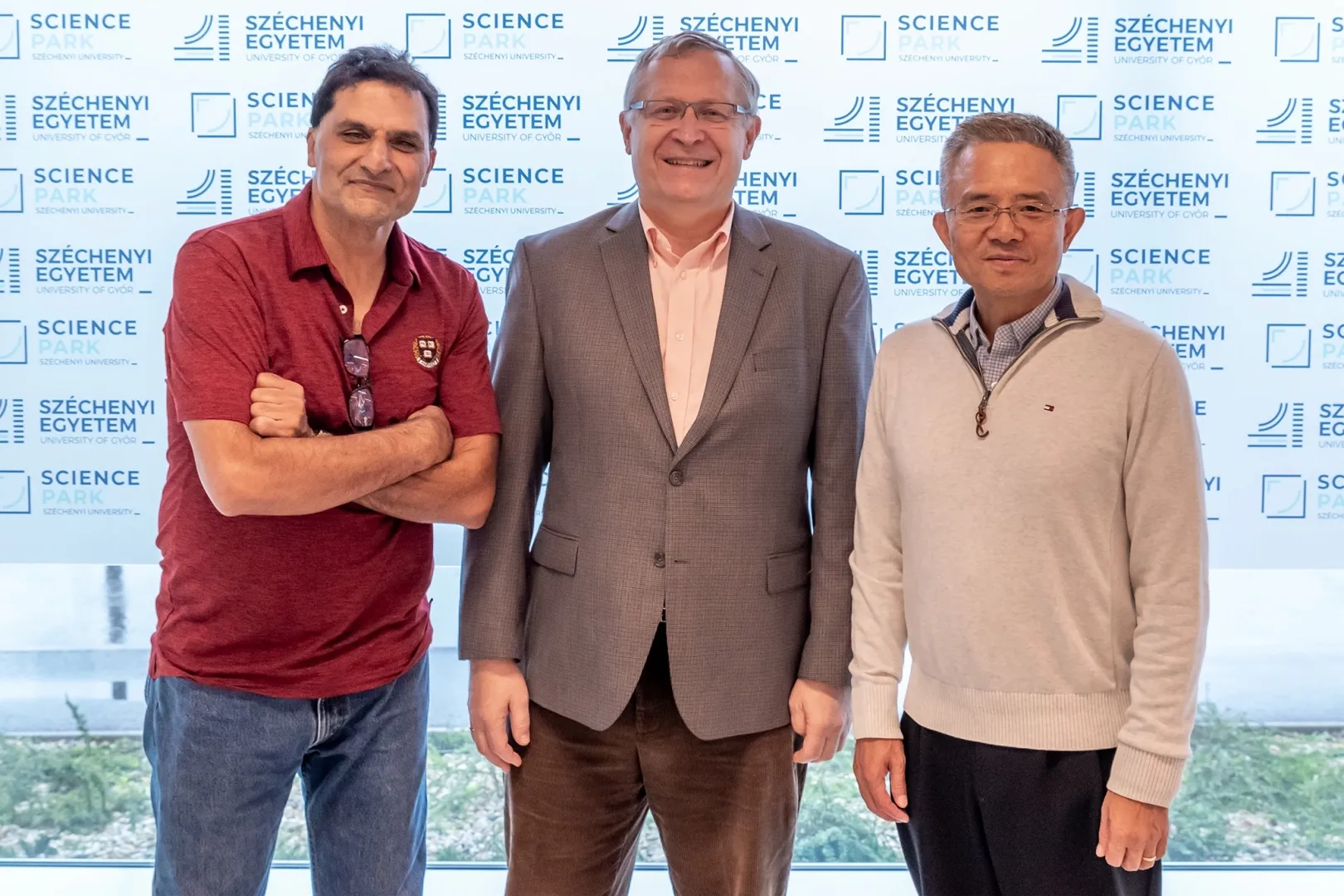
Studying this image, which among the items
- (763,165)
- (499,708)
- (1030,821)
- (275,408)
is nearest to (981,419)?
(1030,821)

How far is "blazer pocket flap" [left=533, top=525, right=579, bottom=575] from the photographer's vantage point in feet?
7.00

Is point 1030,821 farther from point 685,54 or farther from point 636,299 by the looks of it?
point 685,54

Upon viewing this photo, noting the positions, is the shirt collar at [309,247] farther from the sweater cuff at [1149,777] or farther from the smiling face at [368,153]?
the sweater cuff at [1149,777]

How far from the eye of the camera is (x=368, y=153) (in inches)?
79.5

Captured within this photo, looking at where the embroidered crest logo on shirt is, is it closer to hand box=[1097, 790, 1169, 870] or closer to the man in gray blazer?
the man in gray blazer

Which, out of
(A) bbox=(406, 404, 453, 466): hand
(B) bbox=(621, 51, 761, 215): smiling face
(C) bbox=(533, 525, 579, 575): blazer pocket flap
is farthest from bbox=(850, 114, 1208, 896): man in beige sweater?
(A) bbox=(406, 404, 453, 466): hand

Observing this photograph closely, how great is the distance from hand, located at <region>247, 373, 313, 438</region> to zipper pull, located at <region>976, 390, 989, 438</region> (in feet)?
3.70

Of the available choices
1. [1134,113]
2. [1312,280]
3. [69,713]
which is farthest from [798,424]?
[69,713]

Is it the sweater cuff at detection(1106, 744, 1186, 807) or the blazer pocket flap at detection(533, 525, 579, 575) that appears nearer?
the sweater cuff at detection(1106, 744, 1186, 807)

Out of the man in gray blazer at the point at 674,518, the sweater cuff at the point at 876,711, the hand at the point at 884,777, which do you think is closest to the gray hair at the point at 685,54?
the man in gray blazer at the point at 674,518

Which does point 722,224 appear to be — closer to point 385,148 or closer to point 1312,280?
point 385,148

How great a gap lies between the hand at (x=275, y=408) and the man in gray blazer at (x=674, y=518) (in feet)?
1.40

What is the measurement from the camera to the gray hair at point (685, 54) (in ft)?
7.11

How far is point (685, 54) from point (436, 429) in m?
0.87
